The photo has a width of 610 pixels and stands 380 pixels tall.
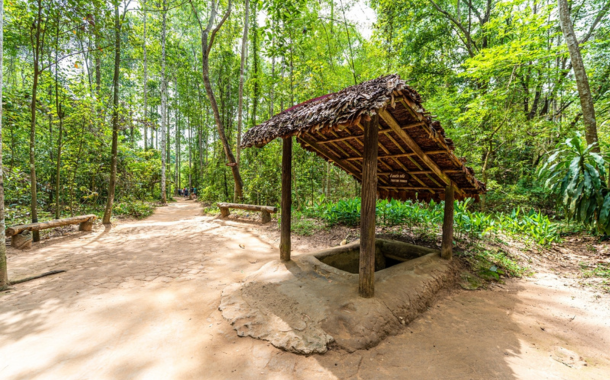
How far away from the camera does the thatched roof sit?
2424 millimetres

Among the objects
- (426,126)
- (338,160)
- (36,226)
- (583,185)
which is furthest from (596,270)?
(36,226)

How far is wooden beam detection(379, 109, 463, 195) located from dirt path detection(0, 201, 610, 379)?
76.6 inches

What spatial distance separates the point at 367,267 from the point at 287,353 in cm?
128

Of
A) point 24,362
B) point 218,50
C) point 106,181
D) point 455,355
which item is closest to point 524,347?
point 455,355

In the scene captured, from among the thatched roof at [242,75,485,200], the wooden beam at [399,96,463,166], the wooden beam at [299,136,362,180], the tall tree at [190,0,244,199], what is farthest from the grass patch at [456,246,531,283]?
the tall tree at [190,0,244,199]

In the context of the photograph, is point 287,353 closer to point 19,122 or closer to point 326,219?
point 326,219

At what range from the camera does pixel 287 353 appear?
222 centimetres

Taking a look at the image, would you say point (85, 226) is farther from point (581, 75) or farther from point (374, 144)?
point (581, 75)

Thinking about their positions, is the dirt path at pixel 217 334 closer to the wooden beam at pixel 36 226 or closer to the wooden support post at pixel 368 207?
the wooden support post at pixel 368 207

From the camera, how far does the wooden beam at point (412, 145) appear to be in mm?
2688

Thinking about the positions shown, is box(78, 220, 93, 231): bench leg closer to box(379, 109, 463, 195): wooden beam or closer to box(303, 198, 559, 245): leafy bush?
box(303, 198, 559, 245): leafy bush

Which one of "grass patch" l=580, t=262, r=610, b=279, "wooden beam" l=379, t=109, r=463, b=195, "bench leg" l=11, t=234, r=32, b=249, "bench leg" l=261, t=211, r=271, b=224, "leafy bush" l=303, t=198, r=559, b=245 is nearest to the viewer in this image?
"wooden beam" l=379, t=109, r=463, b=195

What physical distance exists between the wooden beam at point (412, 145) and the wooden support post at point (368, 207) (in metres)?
0.16

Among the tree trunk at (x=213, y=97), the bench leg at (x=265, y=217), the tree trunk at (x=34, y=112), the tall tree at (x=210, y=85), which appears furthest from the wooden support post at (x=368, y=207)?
the tree trunk at (x=213, y=97)
